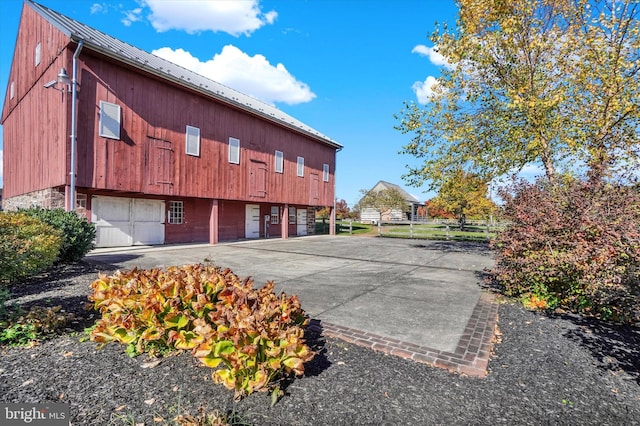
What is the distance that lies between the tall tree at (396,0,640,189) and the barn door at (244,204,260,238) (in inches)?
401

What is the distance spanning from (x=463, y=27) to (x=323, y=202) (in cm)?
1311

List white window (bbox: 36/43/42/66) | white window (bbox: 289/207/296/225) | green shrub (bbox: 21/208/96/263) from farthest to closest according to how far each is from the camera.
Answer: white window (bbox: 289/207/296/225)
white window (bbox: 36/43/42/66)
green shrub (bbox: 21/208/96/263)

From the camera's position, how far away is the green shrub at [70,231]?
7.73 m

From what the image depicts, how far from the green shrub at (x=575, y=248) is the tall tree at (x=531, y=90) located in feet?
6.96

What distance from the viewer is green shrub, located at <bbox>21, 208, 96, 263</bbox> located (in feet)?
25.3

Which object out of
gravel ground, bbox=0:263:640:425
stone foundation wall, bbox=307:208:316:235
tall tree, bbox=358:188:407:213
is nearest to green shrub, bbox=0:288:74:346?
gravel ground, bbox=0:263:640:425

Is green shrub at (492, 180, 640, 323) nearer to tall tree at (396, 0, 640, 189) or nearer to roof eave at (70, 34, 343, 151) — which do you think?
tall tree at (396, 0, 640, 189)

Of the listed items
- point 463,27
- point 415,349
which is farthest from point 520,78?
point 415,349

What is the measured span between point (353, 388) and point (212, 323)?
4.70ft

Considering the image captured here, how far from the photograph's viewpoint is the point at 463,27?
396 inches

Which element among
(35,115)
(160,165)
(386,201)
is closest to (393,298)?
(160,165)

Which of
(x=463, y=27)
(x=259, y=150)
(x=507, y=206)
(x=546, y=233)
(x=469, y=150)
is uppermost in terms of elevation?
(x=463, y=27)

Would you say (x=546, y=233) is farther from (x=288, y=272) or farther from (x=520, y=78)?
(x=520, y=78)

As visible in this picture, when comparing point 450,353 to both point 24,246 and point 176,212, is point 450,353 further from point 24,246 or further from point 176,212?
point 176,212
